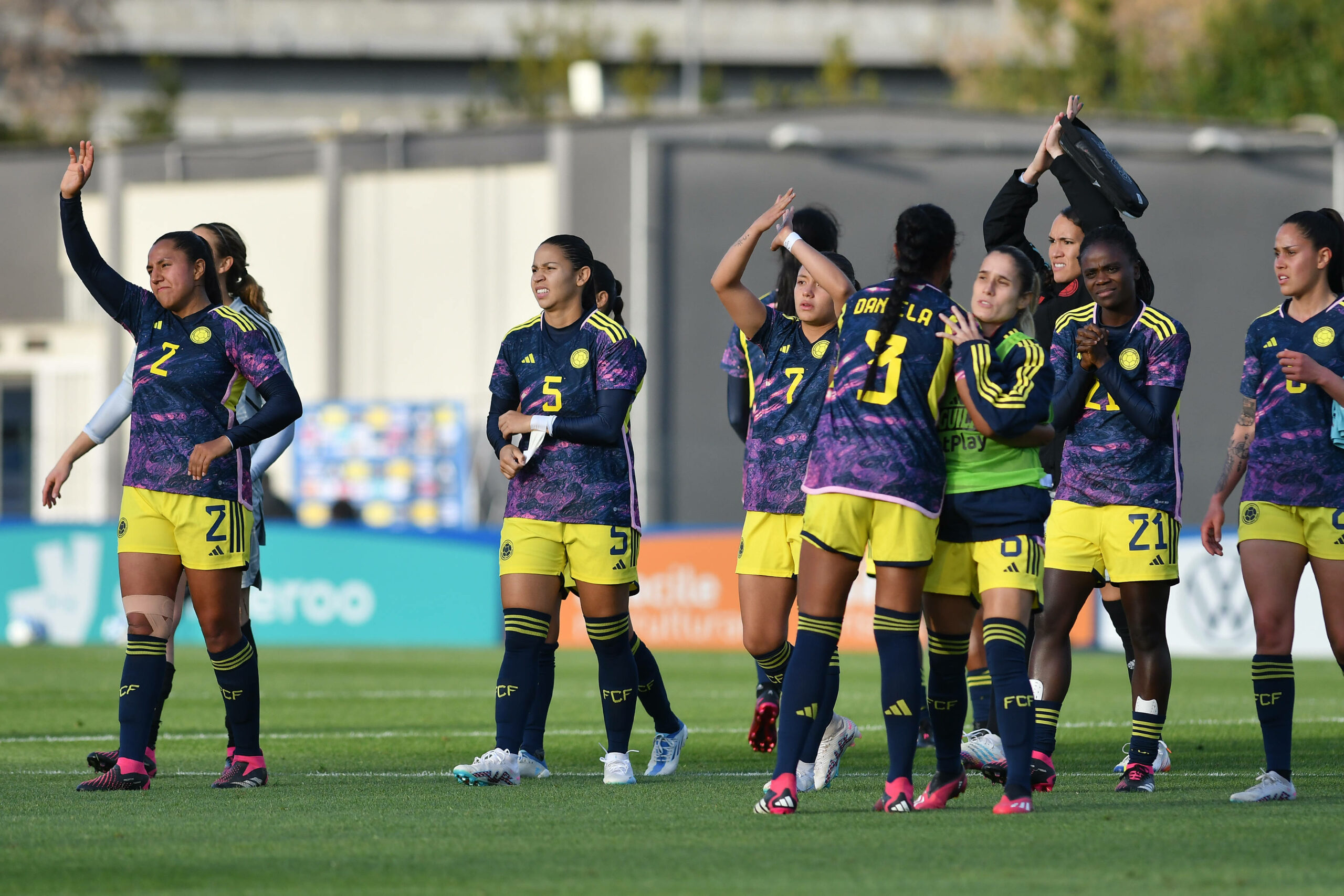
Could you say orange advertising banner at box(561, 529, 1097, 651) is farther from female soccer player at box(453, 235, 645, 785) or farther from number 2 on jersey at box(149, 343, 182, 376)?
number 2 on jersey at box(149, 343, 182, 376)

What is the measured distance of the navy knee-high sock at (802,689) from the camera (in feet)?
20.1

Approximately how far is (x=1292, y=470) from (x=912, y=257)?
180 centimetres

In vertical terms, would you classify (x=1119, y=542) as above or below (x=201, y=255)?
below

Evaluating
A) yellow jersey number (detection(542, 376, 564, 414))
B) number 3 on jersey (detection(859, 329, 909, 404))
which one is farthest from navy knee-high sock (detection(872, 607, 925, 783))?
yellow jersey number (detection(542, 376, 564, 414))

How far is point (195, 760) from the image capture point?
8.57 metres

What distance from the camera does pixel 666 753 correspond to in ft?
25.7

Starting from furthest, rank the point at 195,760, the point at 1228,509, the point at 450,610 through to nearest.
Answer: the point at 1228,509, the point at 450,610, the point at 195,760

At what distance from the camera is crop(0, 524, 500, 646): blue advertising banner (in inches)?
753

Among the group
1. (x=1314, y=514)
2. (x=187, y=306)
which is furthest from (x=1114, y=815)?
(x=187, y=306)

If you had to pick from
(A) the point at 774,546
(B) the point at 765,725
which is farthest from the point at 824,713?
(B) the point at 765,725

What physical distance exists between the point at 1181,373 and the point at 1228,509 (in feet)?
64.3

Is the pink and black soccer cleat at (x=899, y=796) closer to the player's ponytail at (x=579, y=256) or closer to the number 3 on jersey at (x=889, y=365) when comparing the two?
the number 3 on jersey at (x=889, y=365)

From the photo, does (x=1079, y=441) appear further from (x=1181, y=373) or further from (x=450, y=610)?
Answer: (x=450, y=610)

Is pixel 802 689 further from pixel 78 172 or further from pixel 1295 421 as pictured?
pixel 78 172
